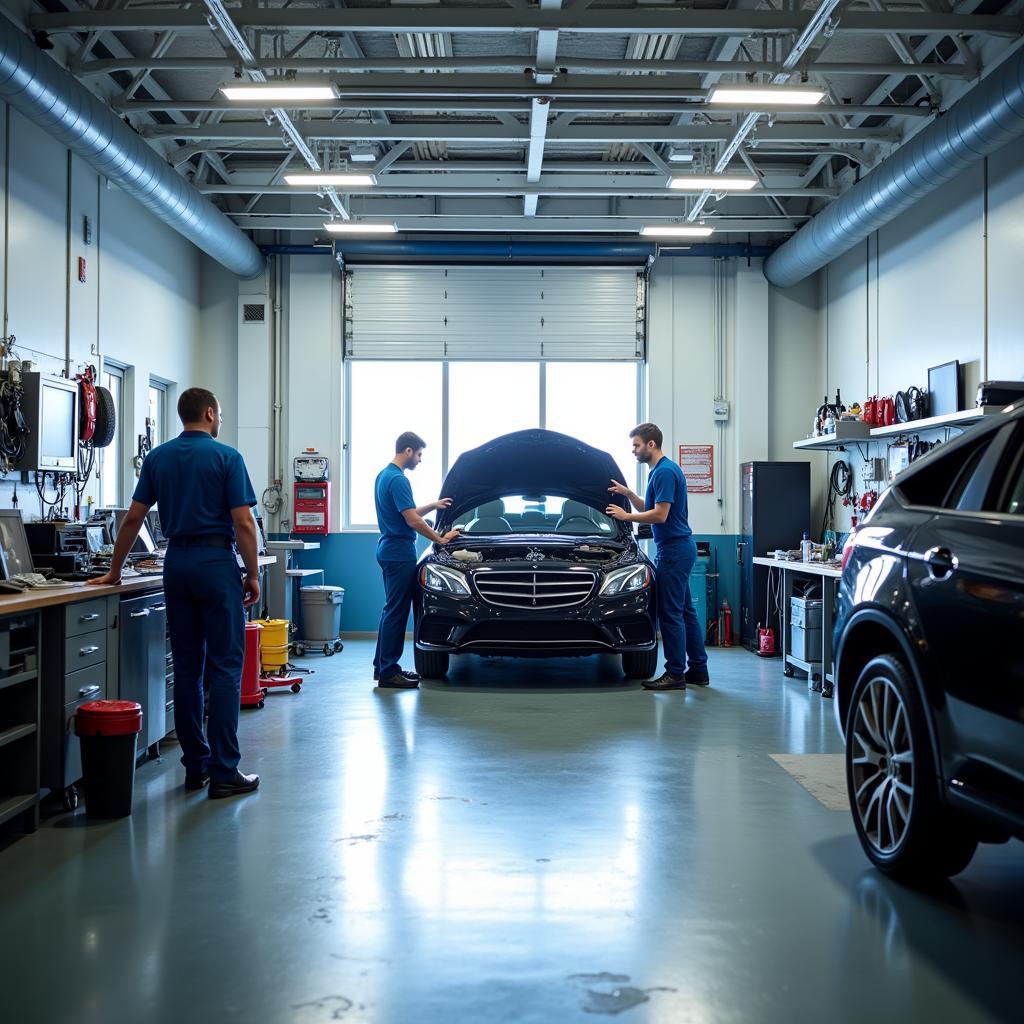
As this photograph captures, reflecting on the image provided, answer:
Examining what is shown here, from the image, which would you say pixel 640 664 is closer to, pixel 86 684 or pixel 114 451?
pixel 86 684

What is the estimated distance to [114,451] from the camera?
29.0 feet

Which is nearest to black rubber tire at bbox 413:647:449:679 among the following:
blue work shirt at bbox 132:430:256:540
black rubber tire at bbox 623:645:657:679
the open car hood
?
the open car hood

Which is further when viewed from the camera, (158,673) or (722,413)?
(722,413)

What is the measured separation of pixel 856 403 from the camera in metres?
9.61

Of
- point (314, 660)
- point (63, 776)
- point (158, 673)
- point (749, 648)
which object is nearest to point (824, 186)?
point (749, 648)

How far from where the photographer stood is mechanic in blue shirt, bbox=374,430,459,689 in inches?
281

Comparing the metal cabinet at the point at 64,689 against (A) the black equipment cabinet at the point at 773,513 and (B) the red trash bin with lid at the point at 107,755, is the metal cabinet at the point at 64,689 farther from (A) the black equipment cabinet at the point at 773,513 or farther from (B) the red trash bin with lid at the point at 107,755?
(A) the black equipment cabinet at the point at 773,513

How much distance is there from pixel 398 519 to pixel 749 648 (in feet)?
15.3

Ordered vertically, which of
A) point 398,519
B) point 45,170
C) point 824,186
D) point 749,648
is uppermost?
point 824,186

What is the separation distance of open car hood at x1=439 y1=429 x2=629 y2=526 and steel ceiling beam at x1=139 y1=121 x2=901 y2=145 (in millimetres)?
2624

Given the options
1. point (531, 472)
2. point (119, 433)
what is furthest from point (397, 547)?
point (119, 433)

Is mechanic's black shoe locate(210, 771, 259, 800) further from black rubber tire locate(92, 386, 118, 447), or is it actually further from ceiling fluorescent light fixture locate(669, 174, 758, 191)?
ceiling fluorescent light fixture locate(669, 174, 758, 191)

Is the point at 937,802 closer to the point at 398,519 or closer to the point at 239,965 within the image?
the point at 239,965

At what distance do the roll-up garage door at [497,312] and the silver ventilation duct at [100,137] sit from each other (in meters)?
1.91
